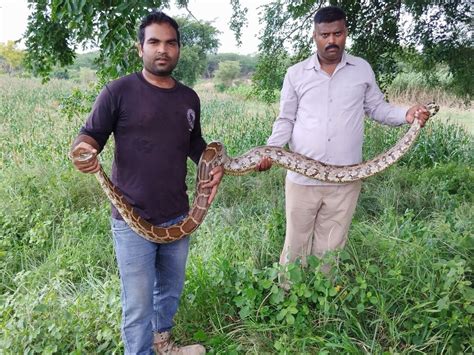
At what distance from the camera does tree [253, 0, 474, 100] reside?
23.5 ft

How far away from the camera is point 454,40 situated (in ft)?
23.7

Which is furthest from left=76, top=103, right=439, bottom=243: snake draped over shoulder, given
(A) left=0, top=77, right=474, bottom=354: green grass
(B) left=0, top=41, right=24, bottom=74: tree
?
(B) left=0, top=41, right=24, bottom=74: tree

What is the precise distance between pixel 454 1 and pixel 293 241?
5433mm

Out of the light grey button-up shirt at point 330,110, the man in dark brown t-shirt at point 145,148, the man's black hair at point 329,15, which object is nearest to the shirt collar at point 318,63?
the light grey button-up shirt at point 330,110

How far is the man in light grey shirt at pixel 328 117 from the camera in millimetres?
3666

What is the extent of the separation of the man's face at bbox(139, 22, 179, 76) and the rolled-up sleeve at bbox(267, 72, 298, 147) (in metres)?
1.27

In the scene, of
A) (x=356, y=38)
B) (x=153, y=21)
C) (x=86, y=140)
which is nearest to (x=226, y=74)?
(x=356, y=38)

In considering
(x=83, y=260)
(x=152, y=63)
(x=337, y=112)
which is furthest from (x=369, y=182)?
(x=152, y=63)

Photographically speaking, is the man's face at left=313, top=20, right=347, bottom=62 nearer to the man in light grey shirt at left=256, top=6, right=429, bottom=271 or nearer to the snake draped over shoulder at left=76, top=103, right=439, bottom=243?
the man in light grey shirt at left=256, top=6, right=429, bottom=271

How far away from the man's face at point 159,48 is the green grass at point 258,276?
1.96 meters

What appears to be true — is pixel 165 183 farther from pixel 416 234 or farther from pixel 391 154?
pixel 416 234

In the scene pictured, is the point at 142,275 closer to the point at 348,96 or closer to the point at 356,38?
the point at 348,96

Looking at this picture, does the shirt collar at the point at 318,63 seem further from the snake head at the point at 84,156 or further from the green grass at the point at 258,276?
the snake head at the point at 84,156

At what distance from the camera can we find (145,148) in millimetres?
2951
